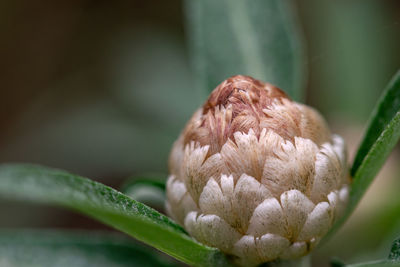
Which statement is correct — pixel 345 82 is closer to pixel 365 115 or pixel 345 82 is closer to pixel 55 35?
pixel 365 115

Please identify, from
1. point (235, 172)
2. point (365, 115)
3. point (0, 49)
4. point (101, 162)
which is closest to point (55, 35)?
point (0, 49)

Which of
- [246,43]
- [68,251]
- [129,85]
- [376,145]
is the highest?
[246,43]

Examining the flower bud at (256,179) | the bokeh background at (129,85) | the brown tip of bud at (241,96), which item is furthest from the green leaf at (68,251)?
the bokeh background at (129,85)

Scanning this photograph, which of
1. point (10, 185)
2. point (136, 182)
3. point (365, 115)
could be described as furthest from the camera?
point (365, 115)

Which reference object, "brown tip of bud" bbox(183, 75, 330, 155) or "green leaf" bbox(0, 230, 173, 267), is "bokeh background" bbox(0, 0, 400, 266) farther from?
"brown tip of bud" bbox(183, 75, 330, 155)

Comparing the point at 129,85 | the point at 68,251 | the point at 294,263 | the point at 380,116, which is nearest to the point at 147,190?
the point at 68,251

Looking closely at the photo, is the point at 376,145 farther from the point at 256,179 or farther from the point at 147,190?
the point at 147,190
